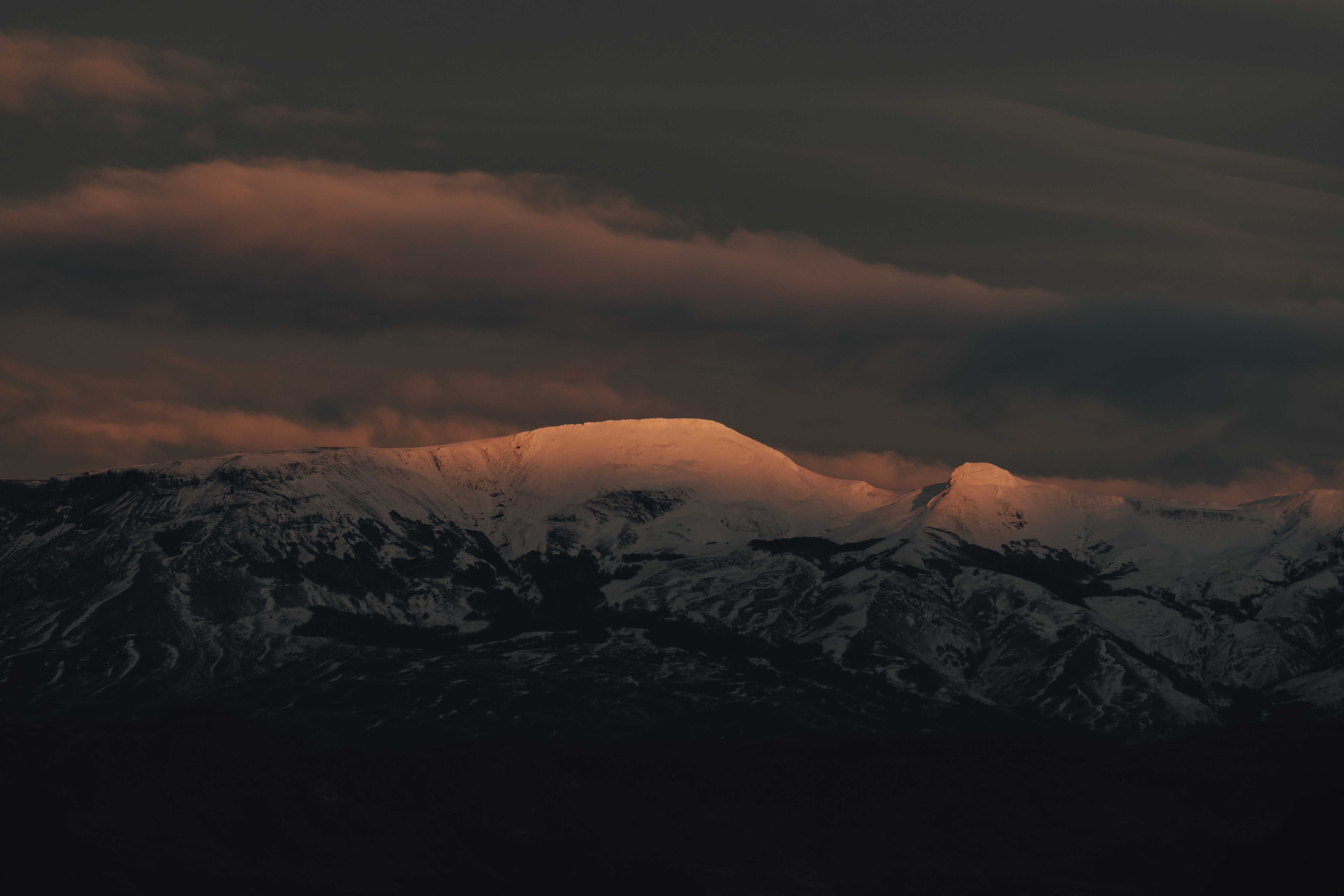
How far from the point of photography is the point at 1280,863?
19488 centimetres

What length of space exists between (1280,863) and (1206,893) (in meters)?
8.70

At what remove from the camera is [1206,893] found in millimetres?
197375
